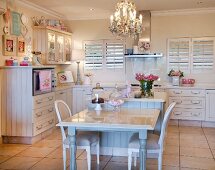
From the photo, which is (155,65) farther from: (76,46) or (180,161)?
(180,161)

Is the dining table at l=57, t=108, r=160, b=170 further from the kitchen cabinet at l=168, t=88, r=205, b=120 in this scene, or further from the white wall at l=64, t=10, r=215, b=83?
the white wall at l=64, t=10, r=215, b=83

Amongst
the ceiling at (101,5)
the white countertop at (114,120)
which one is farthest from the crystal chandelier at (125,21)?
the ceiling at (101,5)

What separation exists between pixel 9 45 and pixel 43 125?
154cm

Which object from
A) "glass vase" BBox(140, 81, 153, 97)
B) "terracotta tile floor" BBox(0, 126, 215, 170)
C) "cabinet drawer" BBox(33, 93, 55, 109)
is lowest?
"terracotta tile floor" BBox(0, 126, 215, 170)

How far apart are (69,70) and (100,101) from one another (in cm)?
A: 388

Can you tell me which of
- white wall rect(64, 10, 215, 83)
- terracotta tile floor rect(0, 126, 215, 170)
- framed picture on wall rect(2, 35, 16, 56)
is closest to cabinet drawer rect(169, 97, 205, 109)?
white wall rect(64, 10, 215, 83)

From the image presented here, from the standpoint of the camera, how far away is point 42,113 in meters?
5.12

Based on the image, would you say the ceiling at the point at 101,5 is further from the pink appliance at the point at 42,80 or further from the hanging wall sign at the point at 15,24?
the pink appliance at the point at 42,80

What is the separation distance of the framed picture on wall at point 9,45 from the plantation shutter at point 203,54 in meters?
3.97

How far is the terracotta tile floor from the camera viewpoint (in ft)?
12.5

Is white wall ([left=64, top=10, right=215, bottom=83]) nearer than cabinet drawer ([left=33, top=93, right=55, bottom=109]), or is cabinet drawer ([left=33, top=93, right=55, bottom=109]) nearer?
cabinet drawer ([left=33, top=93, right=55, bottom=109])

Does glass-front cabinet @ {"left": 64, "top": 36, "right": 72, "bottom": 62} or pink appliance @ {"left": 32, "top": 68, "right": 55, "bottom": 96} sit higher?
glass-front cabinet @ {"left": 64, "top": 36, "right": 72, "bottom": 62}

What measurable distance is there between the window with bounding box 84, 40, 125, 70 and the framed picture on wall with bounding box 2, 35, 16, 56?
240 centimetres

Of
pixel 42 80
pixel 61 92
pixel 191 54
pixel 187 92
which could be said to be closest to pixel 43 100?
pixel 42 80
